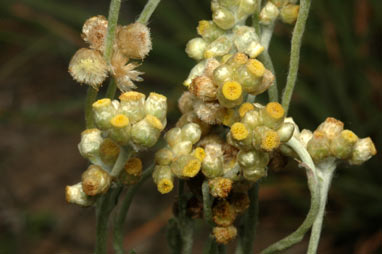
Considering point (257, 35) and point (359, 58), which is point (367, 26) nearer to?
point (359, 58)

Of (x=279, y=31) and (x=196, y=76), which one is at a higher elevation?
(x=196, y=76)

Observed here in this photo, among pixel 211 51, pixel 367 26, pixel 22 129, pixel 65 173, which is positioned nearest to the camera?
pixel 211 51

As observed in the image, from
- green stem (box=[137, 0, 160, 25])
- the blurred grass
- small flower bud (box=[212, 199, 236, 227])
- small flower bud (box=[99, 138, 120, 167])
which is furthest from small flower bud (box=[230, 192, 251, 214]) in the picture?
the blurred grass

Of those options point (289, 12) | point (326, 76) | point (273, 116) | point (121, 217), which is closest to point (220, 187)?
point (273, 116)

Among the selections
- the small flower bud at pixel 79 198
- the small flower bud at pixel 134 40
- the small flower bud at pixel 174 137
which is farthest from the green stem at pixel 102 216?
the small flower bud at pixel 134 40

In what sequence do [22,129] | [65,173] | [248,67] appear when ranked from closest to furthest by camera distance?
1. [248,67]
2. [65,173]
3. [22,129]

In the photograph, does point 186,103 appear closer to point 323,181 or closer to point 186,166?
point 186,166

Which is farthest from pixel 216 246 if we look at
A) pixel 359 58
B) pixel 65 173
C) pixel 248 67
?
pixel 65 173
